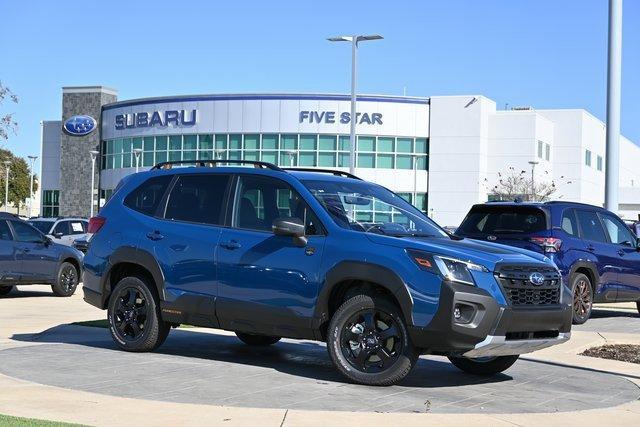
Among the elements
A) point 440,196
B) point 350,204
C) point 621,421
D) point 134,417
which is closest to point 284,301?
point 350,204

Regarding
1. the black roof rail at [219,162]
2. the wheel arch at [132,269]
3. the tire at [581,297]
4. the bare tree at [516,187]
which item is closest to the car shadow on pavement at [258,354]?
the wheel arch at [132,269]

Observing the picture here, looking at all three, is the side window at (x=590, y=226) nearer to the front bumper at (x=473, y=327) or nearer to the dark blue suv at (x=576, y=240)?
the dark blue suv at (x=576, y=240)

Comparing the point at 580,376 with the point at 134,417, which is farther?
the point at 580,376

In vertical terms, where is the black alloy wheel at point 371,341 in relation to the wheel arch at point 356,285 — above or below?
below

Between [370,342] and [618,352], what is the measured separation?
4499 mm

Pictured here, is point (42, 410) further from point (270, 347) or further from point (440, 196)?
point (440, 196)

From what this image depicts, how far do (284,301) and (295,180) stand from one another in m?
1.22

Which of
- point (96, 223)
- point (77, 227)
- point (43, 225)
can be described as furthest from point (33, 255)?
point (77, 227)

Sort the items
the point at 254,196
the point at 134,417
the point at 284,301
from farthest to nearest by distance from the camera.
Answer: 1. the point at 254,196
2. the point at 284,301
3. the point at 134,417

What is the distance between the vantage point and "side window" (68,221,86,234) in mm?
31094

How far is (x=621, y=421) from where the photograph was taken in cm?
766

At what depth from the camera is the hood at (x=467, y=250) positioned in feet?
27.8

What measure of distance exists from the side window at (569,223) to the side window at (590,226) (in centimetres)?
15

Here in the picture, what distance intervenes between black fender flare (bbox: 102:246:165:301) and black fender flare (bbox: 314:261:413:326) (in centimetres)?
201
